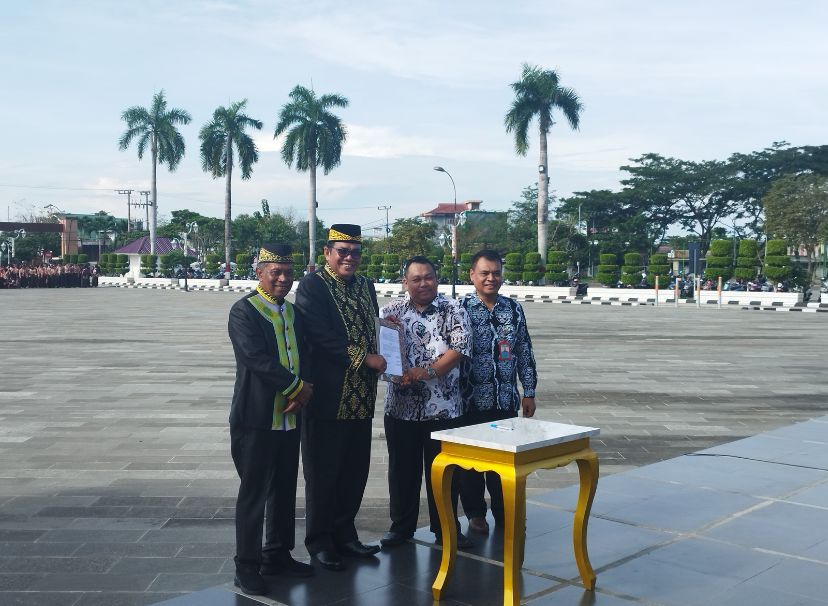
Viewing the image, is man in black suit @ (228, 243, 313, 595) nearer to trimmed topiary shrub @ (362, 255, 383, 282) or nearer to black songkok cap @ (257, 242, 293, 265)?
black songkok cap @ (257, 242, 293, 265)

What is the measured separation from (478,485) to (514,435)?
1.09 meters

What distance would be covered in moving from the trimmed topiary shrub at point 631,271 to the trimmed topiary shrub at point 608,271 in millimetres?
1079

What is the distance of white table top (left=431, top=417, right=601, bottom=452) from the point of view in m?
3.47

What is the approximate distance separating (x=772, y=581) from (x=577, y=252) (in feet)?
182

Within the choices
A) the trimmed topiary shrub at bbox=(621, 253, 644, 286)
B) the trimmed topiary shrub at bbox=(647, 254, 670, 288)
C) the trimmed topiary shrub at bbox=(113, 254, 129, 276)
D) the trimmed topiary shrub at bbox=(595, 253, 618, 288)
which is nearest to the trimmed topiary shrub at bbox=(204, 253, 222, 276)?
the trimmed topiary shrub at bbox=(113, 254, 129, 276)

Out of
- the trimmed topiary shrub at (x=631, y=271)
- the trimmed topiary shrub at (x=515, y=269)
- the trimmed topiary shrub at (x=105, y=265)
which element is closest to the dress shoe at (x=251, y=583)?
the trimmed topiary shrub at (x=631, y=271)

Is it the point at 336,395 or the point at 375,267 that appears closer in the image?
the point at 336,395

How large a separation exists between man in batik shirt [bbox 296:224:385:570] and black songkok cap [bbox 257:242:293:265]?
224 mm

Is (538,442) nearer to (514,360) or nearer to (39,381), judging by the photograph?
(514,360)

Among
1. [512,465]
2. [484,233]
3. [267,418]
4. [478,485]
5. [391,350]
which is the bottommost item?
[478,485]

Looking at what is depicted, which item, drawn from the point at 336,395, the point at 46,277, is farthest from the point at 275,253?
the point at 46,277

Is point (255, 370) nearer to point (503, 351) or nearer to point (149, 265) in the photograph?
point (503, 351)

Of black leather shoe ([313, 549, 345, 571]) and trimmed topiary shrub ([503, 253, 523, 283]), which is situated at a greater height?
trimmed topiary shrub ([503, 253, 523, 283])

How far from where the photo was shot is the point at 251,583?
375 cm
